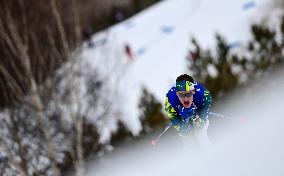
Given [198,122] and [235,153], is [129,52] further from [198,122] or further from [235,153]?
[198,122]

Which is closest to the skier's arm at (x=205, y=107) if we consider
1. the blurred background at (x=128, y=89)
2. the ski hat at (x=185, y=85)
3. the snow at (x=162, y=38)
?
the ski hat at (x=185, y=85)

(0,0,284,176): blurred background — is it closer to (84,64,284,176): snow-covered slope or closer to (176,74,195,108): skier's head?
(84,64,284,176): snow-covered slope

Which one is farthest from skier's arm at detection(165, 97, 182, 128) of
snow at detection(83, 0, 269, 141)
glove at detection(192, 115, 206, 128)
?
snow at detection(83, 0, 269, 141)

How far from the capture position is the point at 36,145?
1111cm

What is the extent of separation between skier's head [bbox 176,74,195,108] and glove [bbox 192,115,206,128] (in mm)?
223

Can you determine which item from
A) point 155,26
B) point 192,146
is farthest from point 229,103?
point 155,26

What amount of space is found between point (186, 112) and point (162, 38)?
490 inches

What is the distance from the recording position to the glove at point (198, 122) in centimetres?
451

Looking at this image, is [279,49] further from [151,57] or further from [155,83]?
[151,57]

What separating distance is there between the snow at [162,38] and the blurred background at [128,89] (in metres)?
0.05

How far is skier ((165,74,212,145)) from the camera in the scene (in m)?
4.23

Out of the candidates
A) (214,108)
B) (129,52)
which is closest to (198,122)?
(214,108)

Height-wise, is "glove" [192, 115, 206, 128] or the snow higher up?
the snow

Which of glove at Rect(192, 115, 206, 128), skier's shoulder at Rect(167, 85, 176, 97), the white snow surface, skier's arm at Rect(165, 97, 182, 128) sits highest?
the white snow surface
